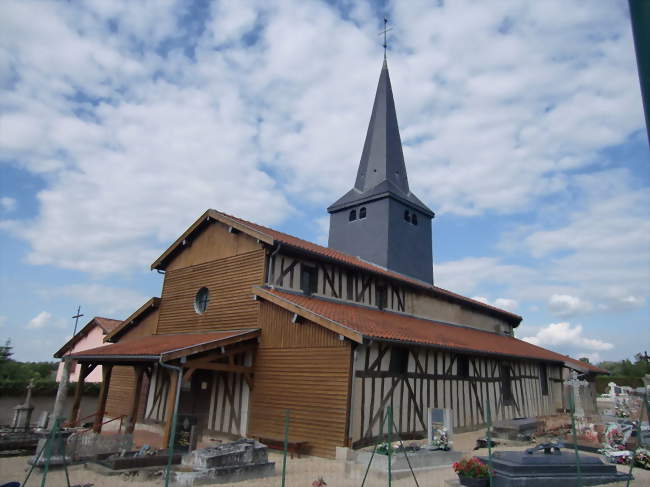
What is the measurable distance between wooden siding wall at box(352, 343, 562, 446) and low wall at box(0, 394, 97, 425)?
12.4 metres

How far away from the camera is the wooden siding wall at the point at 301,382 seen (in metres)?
10.6

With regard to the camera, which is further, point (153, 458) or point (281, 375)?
point (281, 375)

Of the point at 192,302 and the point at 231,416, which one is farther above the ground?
the point at 192,302

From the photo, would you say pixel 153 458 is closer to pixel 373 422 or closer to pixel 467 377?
pixel 373 422

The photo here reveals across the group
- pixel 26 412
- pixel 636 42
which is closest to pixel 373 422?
pixel 636 42

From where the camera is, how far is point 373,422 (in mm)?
11055

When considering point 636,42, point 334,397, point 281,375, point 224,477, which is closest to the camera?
point 636,42

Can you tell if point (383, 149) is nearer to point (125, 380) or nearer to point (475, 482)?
point (125, 380)

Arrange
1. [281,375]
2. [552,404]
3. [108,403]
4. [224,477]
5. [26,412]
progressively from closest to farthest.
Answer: [224,477] < [281,375] < [26,412] < [108,403] < [552,404]

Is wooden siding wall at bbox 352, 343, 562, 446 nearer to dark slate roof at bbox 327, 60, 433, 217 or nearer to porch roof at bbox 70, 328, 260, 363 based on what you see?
porch roof at bbox 70, 328, 260, 363

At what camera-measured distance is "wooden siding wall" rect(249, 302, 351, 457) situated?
10.6m

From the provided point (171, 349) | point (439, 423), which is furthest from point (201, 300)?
point (439, 423)

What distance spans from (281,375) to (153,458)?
3672 millimetres

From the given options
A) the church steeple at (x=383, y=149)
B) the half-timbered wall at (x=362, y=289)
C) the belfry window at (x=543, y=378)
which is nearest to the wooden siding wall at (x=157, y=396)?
the half-timbered wall at (x=362, y=289)
